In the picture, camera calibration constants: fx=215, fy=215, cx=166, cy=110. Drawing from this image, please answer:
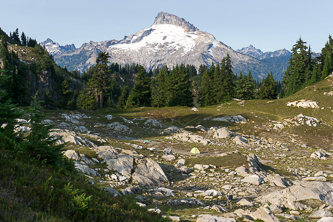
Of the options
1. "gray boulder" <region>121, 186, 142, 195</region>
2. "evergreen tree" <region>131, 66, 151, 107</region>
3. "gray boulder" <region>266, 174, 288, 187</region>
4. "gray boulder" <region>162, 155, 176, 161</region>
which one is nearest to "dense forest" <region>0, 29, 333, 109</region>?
"evergreen tree" <region>131, 66, 151, 107</region>

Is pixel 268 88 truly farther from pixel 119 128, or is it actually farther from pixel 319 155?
pixel 119 128

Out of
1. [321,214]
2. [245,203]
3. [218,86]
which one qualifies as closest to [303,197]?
[321,214]

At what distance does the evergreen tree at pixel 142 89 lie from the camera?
7325 cm

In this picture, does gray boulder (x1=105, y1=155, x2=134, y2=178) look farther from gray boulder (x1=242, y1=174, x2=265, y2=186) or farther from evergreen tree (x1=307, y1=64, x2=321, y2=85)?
evergreen tree (x1=307, y1=64, x2=321, y2=85)

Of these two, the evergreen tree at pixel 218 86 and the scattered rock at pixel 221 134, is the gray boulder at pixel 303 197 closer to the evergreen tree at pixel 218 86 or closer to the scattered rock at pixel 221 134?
the scattered rock at pixel 221 134

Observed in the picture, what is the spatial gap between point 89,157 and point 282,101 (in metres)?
65.2

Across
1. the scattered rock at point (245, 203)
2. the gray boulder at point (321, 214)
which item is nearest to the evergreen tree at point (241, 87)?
the scattered rock at point (245, 203)

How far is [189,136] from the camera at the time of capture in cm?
3878

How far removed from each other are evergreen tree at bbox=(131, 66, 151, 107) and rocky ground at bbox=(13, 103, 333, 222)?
29503 millimetres

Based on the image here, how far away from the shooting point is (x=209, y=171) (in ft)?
78.4

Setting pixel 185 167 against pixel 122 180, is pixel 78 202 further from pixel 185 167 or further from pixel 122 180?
pixel 185 167

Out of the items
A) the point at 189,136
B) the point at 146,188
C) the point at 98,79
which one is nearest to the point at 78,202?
the point at 146,188

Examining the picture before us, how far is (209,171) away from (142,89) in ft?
178

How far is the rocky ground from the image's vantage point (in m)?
14.2
